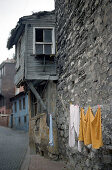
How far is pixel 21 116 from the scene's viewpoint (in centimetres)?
2289

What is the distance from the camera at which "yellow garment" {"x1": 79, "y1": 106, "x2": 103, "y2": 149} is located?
3.81 meters

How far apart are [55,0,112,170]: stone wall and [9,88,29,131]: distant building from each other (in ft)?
47.1

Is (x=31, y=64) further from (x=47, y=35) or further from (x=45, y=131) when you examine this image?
(x=45, y=131)

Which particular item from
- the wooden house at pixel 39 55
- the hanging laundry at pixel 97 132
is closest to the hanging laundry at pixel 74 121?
the hanging laundry at pixel 97 132

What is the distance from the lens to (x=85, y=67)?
5.07m

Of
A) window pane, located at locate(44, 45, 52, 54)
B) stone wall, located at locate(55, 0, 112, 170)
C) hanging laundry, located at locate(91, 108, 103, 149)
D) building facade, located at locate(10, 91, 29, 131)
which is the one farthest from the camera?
building facade, located at locate(10, 91, 29, 131)

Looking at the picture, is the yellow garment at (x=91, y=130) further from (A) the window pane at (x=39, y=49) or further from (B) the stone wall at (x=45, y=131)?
(A) the window pane at (x=39, y=49)

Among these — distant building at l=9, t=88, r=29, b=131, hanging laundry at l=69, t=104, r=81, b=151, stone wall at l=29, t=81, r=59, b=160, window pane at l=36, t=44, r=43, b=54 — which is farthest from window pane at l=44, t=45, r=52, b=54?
distant building at l=9, t=88, r=29, b=131

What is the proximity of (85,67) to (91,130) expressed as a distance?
5.61 ft

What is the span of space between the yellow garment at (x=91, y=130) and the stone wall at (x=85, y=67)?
9.7 inches

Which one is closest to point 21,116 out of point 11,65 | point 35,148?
point 11,65

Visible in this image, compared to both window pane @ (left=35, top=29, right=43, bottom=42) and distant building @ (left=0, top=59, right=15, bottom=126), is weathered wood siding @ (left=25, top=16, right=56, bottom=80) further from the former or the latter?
distant building @ (left=0, top=59, right=15, bottom=126)

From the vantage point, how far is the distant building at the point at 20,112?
21578 millimetres

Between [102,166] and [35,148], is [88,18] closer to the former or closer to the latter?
[102,166]
